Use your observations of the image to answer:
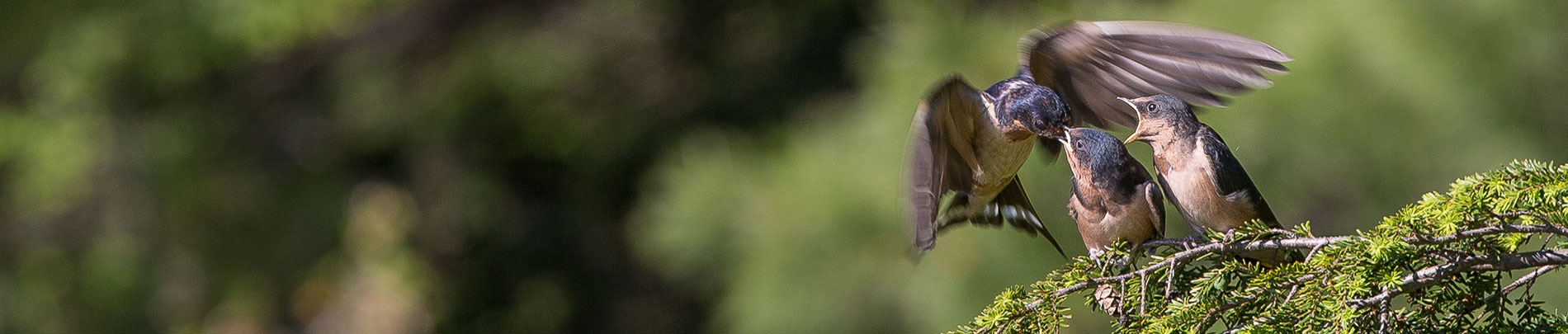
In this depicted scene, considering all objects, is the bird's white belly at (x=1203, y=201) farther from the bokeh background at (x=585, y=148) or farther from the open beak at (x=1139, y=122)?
the bokeh background at (x=585, y=148)

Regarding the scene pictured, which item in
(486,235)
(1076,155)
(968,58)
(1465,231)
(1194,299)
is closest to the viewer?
(1465,231)

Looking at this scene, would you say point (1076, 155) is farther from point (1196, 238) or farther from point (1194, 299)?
point (1194, 299)

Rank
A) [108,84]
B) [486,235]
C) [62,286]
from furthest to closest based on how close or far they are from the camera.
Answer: [486,235] → [62,286] → [108,84]

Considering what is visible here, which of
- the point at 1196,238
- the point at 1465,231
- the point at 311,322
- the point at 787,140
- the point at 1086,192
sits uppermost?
the point at 311,322

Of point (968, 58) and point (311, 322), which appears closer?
point (968, 58)

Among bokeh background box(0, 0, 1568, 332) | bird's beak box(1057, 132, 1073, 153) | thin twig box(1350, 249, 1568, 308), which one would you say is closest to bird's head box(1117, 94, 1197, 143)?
bird's beak box(1057, 132, 1073, 153)

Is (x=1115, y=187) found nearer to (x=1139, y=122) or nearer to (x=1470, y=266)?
(x=1139, y=122)

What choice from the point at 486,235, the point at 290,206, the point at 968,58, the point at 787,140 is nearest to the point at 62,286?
the point at 290,206

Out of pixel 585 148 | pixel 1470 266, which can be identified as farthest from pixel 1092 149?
pixel 585 148
